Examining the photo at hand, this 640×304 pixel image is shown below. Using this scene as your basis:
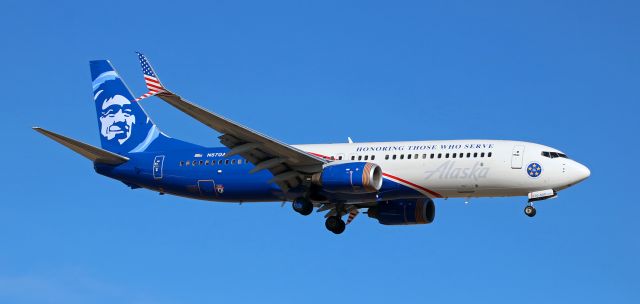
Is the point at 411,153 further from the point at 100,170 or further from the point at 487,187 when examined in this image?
the point at 100,170

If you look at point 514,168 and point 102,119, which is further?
point 102,119

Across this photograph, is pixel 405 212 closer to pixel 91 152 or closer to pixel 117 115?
pixel 91 152

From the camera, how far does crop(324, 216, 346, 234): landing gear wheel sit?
189 ft

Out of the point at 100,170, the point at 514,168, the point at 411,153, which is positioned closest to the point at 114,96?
the point at 100,170

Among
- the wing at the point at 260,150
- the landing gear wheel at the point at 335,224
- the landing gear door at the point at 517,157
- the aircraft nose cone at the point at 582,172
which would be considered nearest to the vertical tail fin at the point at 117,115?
the wing at the point at 260,150

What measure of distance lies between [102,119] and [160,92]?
55.8ft

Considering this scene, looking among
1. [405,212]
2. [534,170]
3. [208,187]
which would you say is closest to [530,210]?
[534,170]

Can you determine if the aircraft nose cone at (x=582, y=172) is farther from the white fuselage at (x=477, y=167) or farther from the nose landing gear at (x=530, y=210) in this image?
the nose landing gear at (x=530, y=210)

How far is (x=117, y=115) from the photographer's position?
61594 millimetres

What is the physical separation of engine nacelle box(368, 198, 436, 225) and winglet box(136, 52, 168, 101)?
14.4 metres

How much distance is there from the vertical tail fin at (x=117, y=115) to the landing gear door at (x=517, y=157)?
1847 centimetres

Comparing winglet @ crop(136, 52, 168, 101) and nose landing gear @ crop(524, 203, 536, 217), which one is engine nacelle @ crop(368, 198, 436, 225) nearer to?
nose landing gear @ crop(524, 203, 536, 217)

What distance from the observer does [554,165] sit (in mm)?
51312

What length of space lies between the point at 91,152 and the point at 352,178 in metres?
13.4
